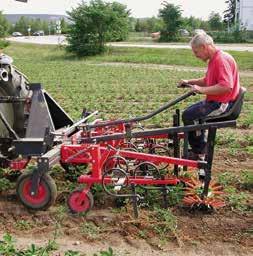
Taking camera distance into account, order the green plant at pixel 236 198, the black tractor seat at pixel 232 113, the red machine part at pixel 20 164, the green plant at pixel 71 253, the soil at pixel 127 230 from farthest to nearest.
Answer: the red machine part at pixel 20 164
the black tractor seat at pixel 232 113
the green plant at pixel 236 198
the soil at pixel 127 230
the green plant at pixel 71 253

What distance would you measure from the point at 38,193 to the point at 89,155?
61cm

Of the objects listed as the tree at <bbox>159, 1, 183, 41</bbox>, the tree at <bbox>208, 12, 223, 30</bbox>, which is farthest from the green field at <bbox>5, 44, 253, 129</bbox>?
the tree at <bbox>208, 12, 223, 30</bbox>

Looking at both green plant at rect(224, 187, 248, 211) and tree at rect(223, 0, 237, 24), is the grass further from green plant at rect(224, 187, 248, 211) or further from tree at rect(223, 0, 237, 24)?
tree at rect(223, 0, 237, 24)

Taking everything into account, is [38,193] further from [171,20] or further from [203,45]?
[171,20]

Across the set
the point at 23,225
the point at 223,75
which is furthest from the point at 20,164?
the point at 223,75

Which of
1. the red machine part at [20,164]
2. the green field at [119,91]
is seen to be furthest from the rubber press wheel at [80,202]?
the green field at [119,91]

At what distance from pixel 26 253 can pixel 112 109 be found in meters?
7.24

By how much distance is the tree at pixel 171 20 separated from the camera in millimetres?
48250

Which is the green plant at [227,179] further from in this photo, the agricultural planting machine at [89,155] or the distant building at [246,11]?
the distant building at [246,11]

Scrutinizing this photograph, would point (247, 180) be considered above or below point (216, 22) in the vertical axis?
above

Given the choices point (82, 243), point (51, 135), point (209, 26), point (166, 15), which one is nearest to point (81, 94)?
point (51, 135)

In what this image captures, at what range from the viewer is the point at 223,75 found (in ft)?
16.8

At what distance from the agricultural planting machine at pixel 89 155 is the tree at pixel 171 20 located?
43.3 m

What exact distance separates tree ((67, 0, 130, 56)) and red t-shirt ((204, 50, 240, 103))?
29.5 m
